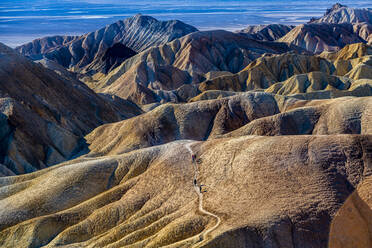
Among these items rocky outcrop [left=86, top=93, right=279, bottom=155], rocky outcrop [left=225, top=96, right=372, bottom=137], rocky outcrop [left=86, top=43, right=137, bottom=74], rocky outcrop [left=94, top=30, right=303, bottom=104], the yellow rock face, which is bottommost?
rocky outcrop [left=86, top=43, right=137, bottom=74]

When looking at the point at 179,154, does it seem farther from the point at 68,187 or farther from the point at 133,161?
the point at 68,187

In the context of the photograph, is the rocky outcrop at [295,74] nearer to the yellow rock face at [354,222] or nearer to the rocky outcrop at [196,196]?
the rocky outcrop at [196,196]

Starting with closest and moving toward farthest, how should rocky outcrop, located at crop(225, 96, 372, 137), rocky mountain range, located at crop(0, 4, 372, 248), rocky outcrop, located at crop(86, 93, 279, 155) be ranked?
1. rocky mountain range, located at crop(0, 4, 372, 248)
2. rocky outcrop, located at crop(225, 96, 372, 137)
3. rocky outcrop, located at crop(86, 93, 279, 155)

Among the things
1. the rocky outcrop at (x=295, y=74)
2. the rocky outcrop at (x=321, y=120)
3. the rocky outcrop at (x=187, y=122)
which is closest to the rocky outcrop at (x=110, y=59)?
the rocky outcrop at (x=295, y=74)

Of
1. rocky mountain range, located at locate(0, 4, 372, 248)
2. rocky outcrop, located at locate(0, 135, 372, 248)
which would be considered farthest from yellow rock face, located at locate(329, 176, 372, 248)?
rocky outcrop, located at locate(0, 135, 372, 248)

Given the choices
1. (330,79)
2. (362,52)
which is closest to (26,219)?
(330,79)

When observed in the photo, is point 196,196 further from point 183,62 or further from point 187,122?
point 183,62

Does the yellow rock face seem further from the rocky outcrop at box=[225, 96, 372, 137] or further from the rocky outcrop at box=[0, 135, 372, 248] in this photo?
the rocky outcrop at box=[225, 96, 372, 137]
